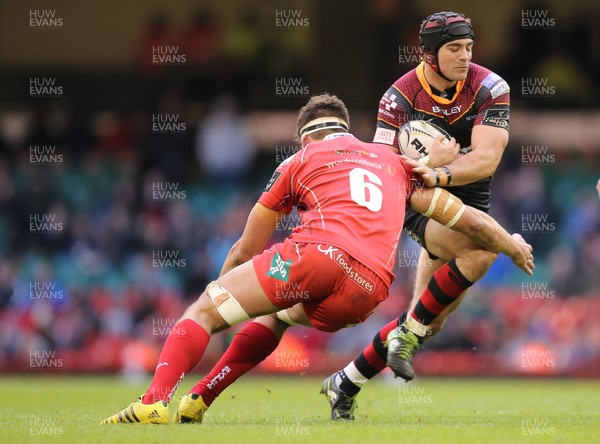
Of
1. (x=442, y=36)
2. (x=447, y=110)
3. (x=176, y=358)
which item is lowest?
(x=176, y=358)

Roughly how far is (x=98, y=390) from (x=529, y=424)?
18.7 ft

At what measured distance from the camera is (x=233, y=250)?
6.53m

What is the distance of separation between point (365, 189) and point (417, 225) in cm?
146

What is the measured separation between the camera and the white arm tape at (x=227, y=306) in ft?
19.8

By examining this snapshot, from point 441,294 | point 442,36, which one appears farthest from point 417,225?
point 442,36

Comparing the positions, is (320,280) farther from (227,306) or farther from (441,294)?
(441,294)

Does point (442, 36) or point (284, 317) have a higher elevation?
point (442, 36)

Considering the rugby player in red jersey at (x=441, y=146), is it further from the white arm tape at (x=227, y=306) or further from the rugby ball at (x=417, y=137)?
the white arm tape at (x=227, y=306)

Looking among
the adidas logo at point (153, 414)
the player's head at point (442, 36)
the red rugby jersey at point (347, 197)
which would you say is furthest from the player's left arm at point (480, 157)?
the adidas logo at point (153, 414)

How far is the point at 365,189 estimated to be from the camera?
6.20 m

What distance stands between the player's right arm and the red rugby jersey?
0.77 ft

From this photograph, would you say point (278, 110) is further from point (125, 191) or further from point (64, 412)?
point (64, 412)

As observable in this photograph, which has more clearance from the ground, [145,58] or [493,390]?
[145,58]

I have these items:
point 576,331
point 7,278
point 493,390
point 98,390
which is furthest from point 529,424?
point 7,278
